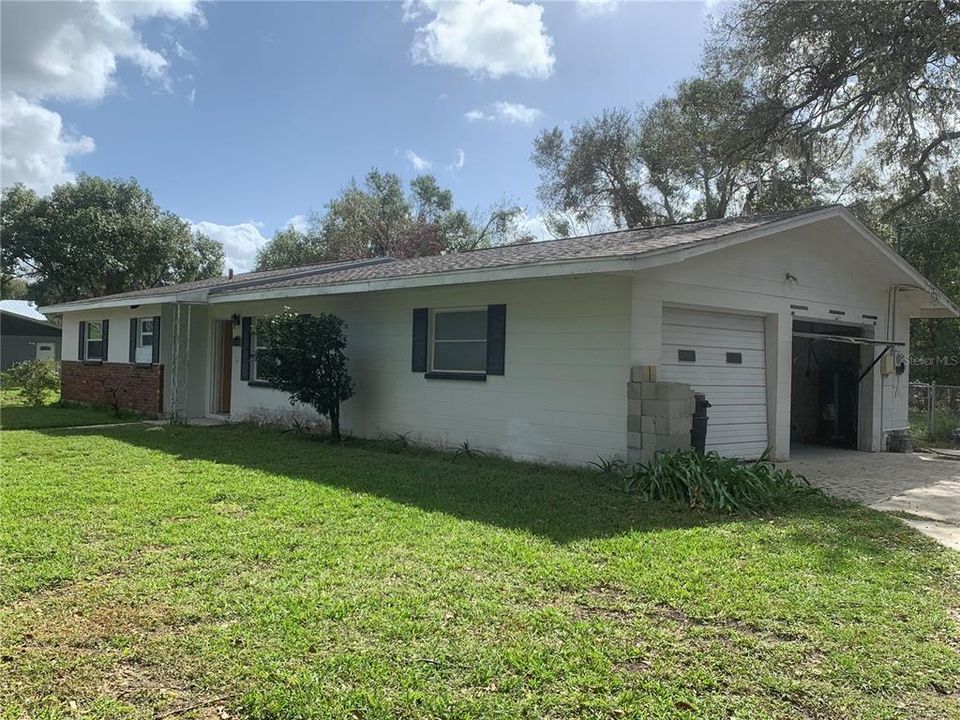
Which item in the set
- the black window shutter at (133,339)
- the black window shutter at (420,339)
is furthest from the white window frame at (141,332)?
the black window shutter at (420,339)

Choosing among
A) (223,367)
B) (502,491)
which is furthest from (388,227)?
(502,491)

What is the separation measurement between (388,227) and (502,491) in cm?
2870

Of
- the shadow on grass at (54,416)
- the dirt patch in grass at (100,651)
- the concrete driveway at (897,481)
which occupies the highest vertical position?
the shadow on grass at (54,416)

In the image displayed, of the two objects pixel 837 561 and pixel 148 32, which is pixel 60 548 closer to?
pixel 837 561

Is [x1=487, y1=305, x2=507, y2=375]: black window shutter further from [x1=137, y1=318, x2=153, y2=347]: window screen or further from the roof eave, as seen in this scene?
[x1=137, y1=318, x2=153, y2=347]: window screen

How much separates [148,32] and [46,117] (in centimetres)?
542

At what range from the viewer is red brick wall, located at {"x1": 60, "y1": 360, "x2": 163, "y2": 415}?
14.1m

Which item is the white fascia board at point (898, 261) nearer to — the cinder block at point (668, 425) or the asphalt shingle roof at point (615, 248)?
the asphalt shingle roof at point (615, 248)

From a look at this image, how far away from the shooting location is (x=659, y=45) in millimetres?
15070

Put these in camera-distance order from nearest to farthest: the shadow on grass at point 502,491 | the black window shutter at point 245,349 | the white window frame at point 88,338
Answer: the shadow on grass at point 502,491 → the black window shutter at point 245,349 → the white window frame at point 88,338

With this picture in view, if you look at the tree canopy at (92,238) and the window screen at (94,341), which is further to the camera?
the tree canopy at (92,238)

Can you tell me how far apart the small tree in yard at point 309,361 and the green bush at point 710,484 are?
17.6ft

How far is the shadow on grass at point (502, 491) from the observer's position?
5.61 meters

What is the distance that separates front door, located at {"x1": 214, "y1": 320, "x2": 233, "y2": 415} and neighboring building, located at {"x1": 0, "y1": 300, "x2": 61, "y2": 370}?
66.5 feet
